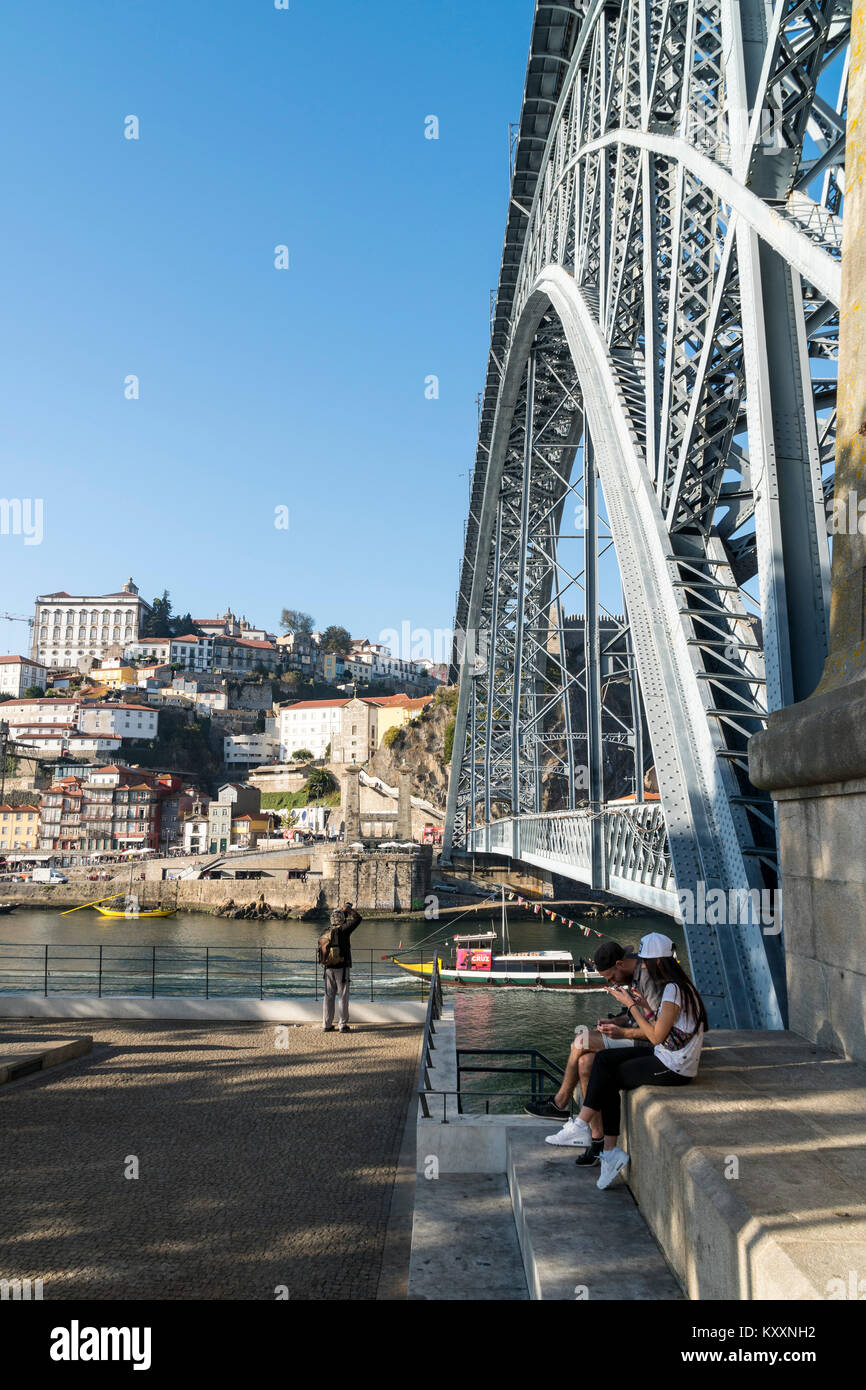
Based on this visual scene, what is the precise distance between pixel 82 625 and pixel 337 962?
497 feet

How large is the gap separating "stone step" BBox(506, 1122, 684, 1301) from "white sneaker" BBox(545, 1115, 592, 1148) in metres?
0.05

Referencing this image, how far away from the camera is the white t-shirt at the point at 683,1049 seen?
12.7 feet

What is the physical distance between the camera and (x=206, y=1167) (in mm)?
6082

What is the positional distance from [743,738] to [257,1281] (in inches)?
194

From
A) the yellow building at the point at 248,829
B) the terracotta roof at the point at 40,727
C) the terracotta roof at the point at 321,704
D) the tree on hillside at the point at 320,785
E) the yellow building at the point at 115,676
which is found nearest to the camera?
the yellow building at the point at 248,829

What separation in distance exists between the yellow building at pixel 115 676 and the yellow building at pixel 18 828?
39.3 m

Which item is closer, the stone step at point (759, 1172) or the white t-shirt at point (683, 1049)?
the stone step at point (759, 1172)

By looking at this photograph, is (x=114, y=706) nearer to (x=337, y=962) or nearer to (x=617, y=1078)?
(x=337, y=962)

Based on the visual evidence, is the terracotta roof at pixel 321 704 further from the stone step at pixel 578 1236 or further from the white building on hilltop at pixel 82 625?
the stone step at pixel 578 1236

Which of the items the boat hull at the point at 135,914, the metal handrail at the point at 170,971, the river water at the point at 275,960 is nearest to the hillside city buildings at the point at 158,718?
the boat hull at the point at 135,914

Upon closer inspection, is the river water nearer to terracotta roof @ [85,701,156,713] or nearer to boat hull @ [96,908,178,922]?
boat hull @ [96,908,178,922]

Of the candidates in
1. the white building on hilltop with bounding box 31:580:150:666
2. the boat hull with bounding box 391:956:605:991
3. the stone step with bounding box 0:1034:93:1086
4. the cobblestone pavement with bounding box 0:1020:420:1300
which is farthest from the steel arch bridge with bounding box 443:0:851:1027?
the white building on hilltop with bounding box 31:580:150:666

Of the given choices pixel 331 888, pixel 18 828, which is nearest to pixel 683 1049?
pixel 331 888
